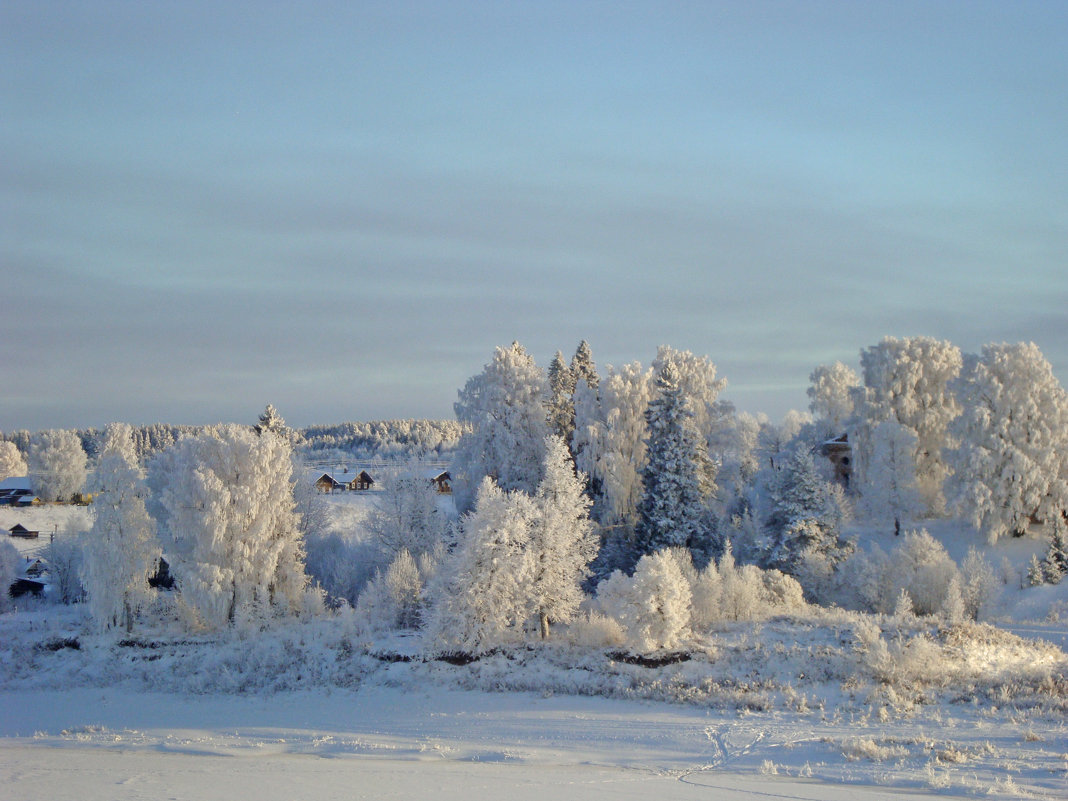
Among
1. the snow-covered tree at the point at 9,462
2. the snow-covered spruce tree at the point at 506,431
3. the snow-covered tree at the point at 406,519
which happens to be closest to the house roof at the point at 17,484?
the snow-covered tree at the point at 9,462

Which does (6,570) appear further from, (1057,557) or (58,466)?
(1057,557)

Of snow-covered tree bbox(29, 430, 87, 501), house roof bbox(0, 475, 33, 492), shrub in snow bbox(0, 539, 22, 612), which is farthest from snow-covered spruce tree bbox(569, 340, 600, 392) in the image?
house roof bbox(0, 475, 33, 492)

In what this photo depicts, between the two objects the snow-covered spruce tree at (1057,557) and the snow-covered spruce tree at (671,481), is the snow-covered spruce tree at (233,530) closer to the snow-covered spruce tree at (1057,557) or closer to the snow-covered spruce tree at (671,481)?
the snow-covered spruce tree at (671,481)

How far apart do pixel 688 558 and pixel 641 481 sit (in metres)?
6.85

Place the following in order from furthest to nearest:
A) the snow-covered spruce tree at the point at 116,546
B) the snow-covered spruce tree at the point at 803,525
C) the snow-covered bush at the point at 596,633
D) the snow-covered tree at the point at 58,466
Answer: the snow-covered tree at the point at 58,466 < the snow-covered spruce tree at the point at 803,525 < the snow-covered spruce tree at the point at 116,546 < the snow-covered bush at the point at 596,633

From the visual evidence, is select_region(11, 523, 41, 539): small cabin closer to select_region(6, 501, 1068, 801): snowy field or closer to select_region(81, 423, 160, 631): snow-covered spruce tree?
select_region(6, 501, 1068, 801): snowy field

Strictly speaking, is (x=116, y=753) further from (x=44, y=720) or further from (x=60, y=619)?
(x=60, y=619)

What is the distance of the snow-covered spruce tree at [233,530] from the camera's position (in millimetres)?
35344

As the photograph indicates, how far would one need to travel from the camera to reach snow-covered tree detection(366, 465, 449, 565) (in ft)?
148

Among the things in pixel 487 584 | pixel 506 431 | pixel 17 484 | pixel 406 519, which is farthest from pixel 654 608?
pixel 17 484

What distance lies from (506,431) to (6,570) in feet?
100

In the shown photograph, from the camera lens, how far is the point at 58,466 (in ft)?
297

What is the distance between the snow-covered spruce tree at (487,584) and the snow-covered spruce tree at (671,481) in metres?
10.2

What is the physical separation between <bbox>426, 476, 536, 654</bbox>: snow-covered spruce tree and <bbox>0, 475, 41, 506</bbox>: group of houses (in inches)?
2753
